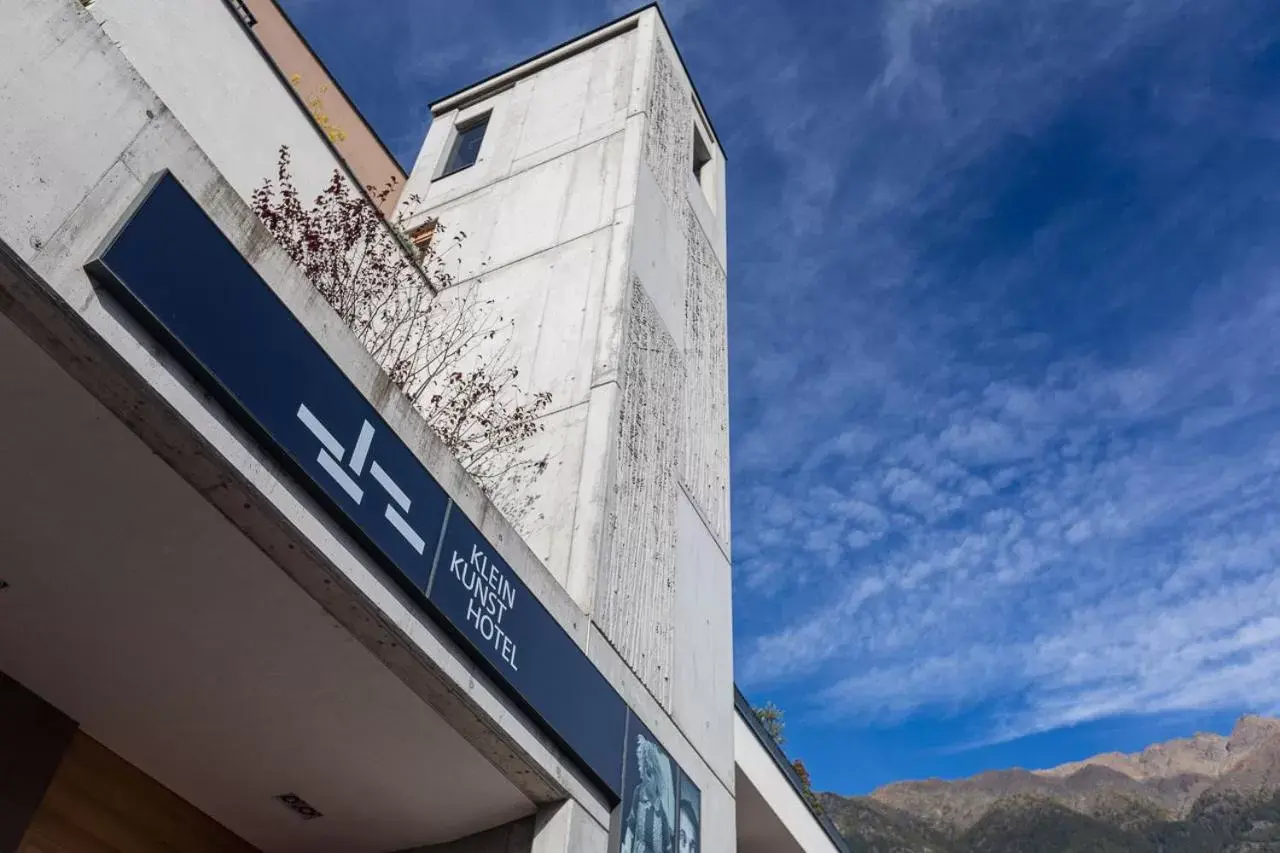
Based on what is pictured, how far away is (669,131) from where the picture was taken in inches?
491

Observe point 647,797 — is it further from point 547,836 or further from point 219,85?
point 219,85

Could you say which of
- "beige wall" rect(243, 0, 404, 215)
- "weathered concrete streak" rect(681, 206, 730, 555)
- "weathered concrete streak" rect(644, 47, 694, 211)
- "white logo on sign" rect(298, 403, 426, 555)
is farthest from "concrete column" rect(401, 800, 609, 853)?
"weathered concrete streak" rect(644, 47, 694, 211)

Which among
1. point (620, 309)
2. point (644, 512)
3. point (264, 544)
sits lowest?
point (264, 544)

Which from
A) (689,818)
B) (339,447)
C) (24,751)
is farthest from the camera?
(689,818)

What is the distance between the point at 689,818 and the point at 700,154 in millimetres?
10129

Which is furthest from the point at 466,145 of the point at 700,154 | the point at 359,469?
the point at 359,469

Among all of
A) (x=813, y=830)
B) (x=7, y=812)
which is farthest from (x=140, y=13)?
(x=813, y=830)

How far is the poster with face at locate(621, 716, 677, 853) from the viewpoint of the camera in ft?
19.8

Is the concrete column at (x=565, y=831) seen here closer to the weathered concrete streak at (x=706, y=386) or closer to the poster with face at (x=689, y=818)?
the poster with face at (x=689, y=818)

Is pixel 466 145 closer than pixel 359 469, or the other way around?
pixel 359 469

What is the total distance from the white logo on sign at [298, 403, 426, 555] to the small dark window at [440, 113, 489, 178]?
8624 millimetres

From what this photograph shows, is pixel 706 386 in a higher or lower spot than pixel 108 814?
higher

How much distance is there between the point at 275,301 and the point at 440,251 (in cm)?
704

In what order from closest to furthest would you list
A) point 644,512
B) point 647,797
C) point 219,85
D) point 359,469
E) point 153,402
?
point 153,402 → point 359,469 → point 647,797 → point 219,85 → point 644,512
